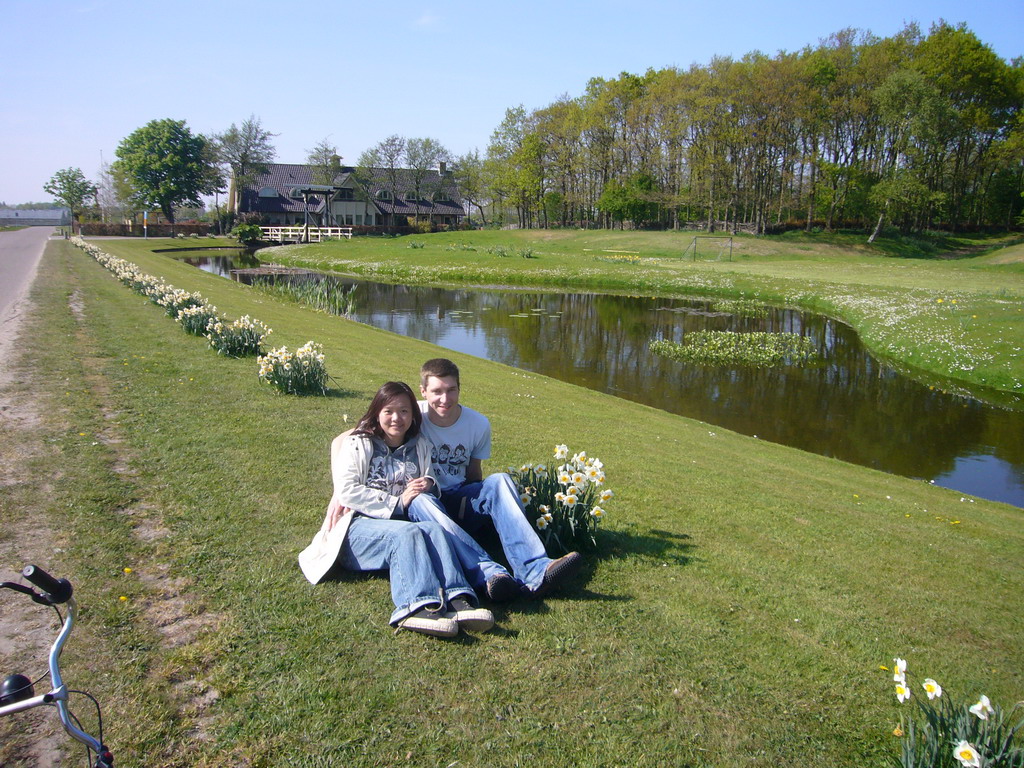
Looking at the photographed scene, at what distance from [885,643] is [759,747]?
1553 millimetres

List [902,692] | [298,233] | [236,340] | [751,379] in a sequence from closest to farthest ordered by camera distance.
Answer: [902,692], [236,340], [751,379], [298,233]

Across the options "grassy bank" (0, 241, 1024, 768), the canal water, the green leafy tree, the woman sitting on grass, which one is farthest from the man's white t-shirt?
the green leafy tree

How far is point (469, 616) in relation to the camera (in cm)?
381

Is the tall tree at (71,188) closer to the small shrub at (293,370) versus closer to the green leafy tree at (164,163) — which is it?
the green leafy tree at (164,163)

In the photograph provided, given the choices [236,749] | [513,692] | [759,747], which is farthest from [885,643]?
[236,749]

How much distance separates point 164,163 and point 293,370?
82.4 meters

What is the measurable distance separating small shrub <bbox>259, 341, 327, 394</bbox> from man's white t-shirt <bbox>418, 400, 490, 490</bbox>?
→ 425cm

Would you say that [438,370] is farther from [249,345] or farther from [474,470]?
[249,345]

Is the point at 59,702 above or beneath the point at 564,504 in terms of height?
above

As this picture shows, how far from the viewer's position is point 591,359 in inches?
763

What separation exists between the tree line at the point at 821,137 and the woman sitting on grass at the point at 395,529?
56.5 metres

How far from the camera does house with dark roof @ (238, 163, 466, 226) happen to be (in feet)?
261

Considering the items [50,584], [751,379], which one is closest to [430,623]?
[50,584]

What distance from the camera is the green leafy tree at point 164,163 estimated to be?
257ft
